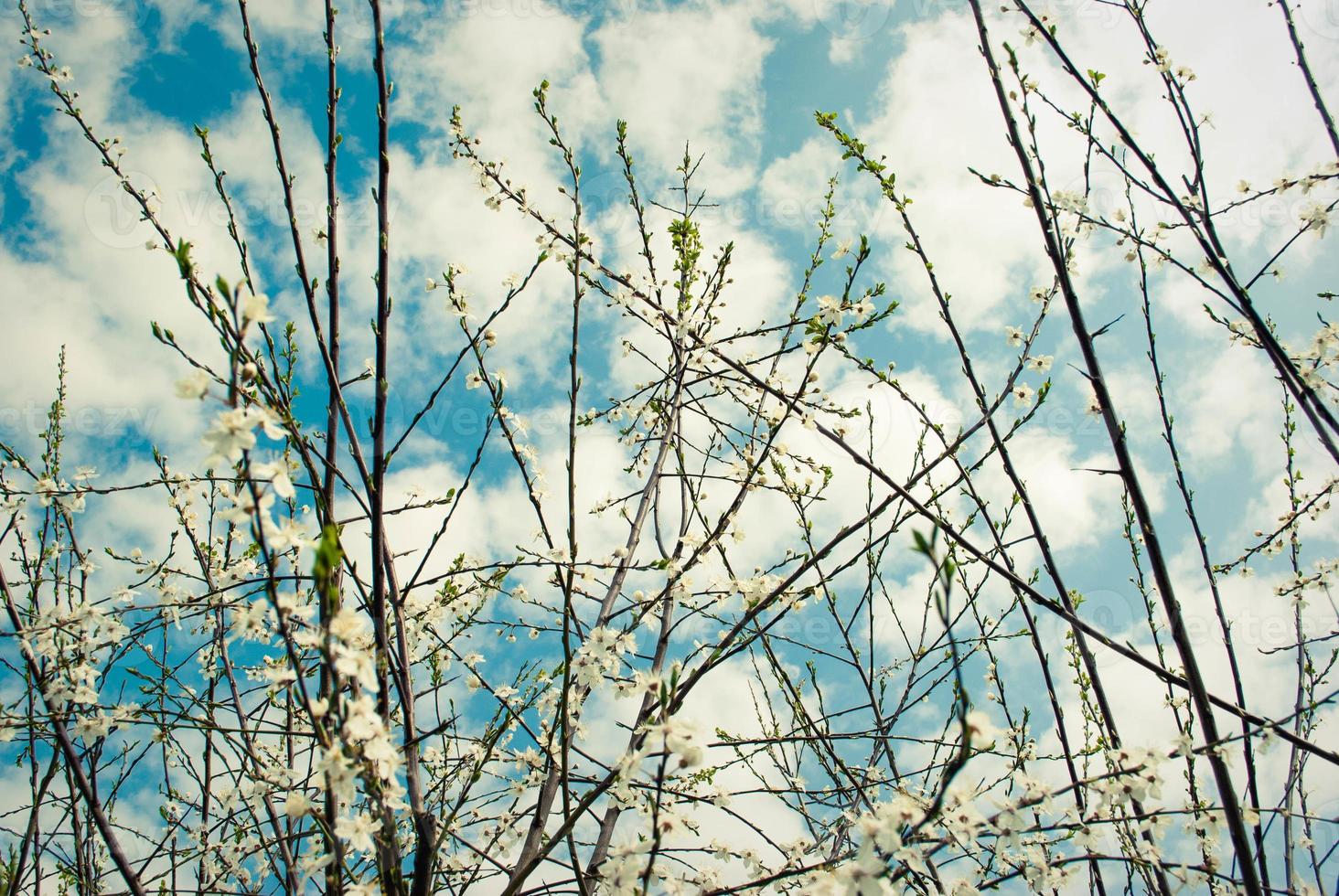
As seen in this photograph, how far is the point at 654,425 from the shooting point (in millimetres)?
3822

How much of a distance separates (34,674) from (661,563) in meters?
2.12

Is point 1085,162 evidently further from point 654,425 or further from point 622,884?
point 622,884

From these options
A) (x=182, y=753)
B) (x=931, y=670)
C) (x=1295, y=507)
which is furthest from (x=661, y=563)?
(x=1295, y=507)

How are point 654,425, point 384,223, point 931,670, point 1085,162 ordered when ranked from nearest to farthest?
point 384,223
point 1085,162
point 931,670
point 654,425

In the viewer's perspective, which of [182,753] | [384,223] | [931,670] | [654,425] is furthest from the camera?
[654,425]

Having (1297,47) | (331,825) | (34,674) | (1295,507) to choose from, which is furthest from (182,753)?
(1295,507)

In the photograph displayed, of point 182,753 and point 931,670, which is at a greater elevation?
point 931,670

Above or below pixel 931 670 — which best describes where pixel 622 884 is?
below

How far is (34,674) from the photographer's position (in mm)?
2400

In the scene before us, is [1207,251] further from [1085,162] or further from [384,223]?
[384,223]

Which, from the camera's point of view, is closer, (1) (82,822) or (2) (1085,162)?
(2) (1085,162)

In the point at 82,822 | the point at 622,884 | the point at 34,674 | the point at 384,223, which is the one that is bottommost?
the point at 622,884

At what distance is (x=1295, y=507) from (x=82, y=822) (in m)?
5.70

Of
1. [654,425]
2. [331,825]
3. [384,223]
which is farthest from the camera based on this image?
[654,425]
